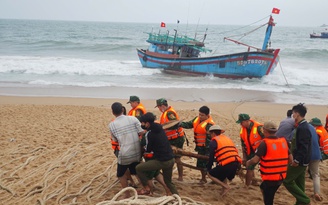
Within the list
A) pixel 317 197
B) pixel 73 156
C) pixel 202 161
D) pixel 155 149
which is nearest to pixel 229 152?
pixel 202 161

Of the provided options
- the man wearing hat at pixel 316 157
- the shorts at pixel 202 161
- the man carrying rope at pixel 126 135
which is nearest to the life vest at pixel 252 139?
the shorts at pixel 202 161

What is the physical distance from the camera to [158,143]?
480cm

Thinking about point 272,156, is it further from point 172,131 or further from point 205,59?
point 205,59

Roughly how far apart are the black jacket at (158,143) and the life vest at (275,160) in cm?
126

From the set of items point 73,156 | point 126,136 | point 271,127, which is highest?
point 271,127

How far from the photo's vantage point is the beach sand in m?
5.62

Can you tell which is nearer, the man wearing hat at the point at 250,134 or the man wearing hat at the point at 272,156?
the man wearing hat at the point at 272,156

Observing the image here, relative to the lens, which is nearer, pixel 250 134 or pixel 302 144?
pixel 302 144

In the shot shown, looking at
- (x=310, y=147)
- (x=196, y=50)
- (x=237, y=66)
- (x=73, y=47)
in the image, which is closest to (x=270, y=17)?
(x=237, y=66)

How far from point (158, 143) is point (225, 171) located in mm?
1087

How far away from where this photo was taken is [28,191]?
5.80 m

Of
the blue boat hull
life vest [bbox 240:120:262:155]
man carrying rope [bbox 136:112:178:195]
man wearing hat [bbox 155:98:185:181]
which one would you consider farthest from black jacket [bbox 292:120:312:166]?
the blue boat hull

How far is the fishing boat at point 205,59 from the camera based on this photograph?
2275 cm

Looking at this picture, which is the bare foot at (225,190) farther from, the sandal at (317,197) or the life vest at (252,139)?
the sandal at (317,197)
